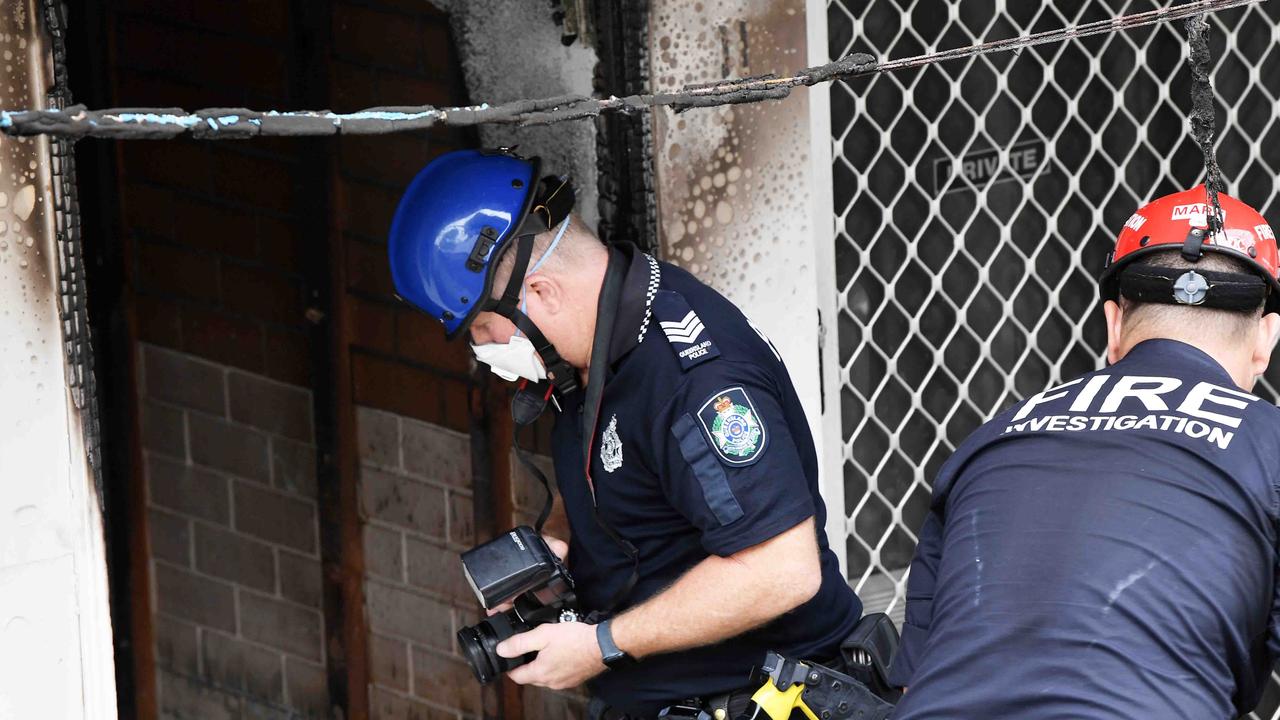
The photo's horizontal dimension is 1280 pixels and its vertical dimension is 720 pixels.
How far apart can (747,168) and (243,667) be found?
238cm

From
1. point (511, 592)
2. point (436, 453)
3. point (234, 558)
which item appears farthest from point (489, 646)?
point (234, 558)

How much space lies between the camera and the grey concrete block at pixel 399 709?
4116 mm

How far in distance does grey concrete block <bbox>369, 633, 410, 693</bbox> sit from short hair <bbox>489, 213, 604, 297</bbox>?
1846mm

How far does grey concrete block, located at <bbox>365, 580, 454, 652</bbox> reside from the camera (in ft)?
13.3

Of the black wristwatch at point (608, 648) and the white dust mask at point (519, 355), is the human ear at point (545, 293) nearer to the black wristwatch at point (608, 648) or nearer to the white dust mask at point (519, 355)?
the white dust mask at point (519, 355)

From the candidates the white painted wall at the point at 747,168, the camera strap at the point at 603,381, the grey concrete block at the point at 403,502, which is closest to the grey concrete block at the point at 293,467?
the grey concrete block at the point at 403,502

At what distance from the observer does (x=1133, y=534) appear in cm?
198

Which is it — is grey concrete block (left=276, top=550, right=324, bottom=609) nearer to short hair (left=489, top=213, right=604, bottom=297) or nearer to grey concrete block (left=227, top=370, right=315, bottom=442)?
grey concrete block (left=227, top=370, right=315, bottom=442)

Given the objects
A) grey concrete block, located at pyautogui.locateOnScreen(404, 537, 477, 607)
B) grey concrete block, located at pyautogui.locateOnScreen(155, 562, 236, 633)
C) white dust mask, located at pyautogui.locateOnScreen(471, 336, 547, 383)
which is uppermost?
white dust mask, located at pyautogui.locateOnScreen(471, 336, 547, 383)

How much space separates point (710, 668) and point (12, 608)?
1.21 meters

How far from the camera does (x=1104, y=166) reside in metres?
3.82

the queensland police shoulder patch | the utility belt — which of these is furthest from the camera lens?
the queensland police shoulder patch

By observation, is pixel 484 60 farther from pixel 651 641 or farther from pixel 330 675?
pixel 330 675

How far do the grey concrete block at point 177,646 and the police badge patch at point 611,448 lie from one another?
2448 millimetres
